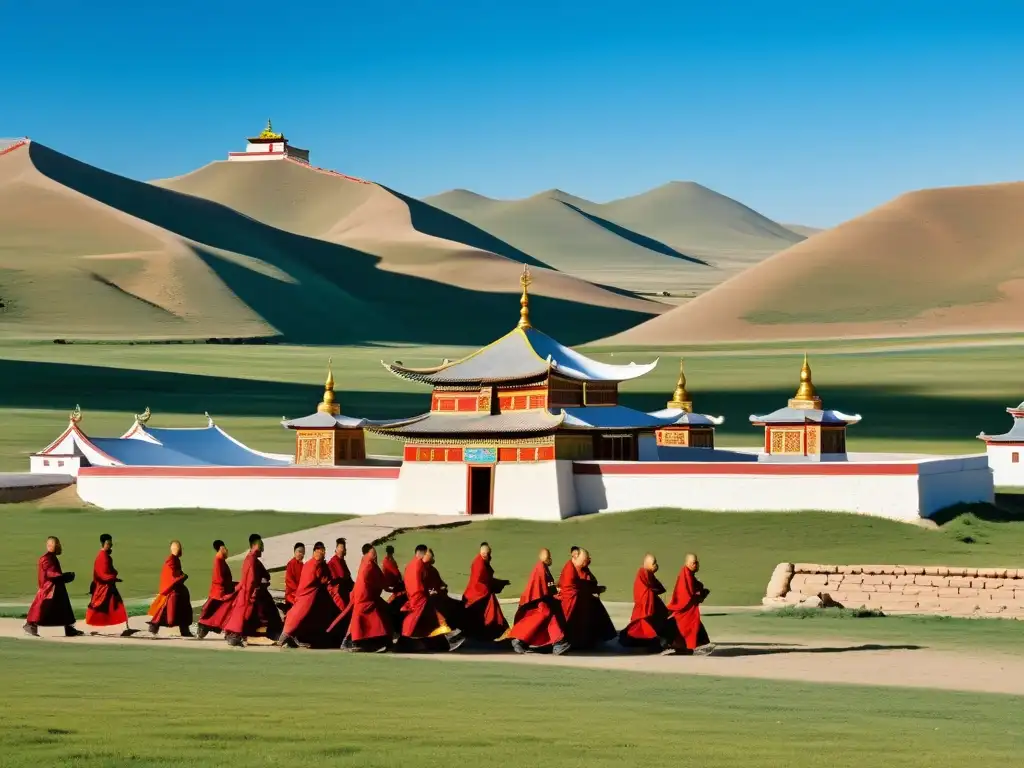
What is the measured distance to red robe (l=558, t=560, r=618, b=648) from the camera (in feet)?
70.3

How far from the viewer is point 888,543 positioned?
38062 mm

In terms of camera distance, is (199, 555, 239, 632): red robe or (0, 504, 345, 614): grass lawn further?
(0, 504, 345, 614): grass lawn

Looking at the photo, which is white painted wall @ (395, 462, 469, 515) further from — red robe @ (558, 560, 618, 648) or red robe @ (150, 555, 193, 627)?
red robe @ (558, 560, 618, 648)

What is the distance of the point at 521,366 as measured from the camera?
4562 centimetres

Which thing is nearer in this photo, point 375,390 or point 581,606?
point 581,606

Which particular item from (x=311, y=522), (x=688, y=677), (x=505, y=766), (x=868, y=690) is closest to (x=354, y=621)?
(x=688, y=677)

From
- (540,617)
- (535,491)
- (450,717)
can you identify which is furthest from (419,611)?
(535,491)

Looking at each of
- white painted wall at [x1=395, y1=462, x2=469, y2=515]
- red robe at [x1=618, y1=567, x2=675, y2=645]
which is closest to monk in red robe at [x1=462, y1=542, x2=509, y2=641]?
red robe at [x1=618, y1=567, x2=675, y2=645]

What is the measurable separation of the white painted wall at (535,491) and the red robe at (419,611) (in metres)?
21.5

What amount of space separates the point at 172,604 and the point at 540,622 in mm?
4339

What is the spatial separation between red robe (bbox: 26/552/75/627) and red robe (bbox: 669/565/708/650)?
6663 millimetres

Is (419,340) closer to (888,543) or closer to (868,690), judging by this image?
(888,543)

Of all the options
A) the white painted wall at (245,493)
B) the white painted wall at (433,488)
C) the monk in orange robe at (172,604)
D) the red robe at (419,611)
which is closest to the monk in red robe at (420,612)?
the red robe at (419,611)

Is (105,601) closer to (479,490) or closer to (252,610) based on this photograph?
(252,610)
